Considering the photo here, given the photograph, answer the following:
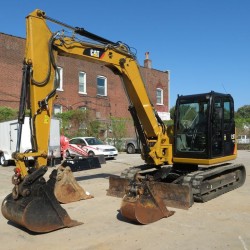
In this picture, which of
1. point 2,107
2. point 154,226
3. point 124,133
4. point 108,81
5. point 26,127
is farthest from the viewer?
point 108,81

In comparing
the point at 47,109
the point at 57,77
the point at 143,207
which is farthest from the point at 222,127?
the point at 47,109

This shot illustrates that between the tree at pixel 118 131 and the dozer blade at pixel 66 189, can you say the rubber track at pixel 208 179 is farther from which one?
the tree at pixel 118 131

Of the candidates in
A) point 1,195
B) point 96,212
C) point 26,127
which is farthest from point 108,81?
point 96,212

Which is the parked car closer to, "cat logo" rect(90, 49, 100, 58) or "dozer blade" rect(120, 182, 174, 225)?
"cat logo" rect(90, 49, 100, 58)

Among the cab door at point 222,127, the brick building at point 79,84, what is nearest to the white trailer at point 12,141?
the brick building at point 79,84

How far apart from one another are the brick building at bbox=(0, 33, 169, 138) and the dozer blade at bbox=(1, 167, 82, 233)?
20.2m

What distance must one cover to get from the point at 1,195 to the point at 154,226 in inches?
211

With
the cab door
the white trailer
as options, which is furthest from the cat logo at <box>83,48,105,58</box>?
the white trailer

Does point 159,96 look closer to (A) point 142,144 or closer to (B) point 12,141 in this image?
(B) point 12,141

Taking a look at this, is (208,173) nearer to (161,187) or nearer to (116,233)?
(161,187)

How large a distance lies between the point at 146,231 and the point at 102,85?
87.5ft

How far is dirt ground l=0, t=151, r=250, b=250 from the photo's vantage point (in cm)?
582

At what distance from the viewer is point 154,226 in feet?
22.4

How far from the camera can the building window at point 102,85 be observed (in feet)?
106
